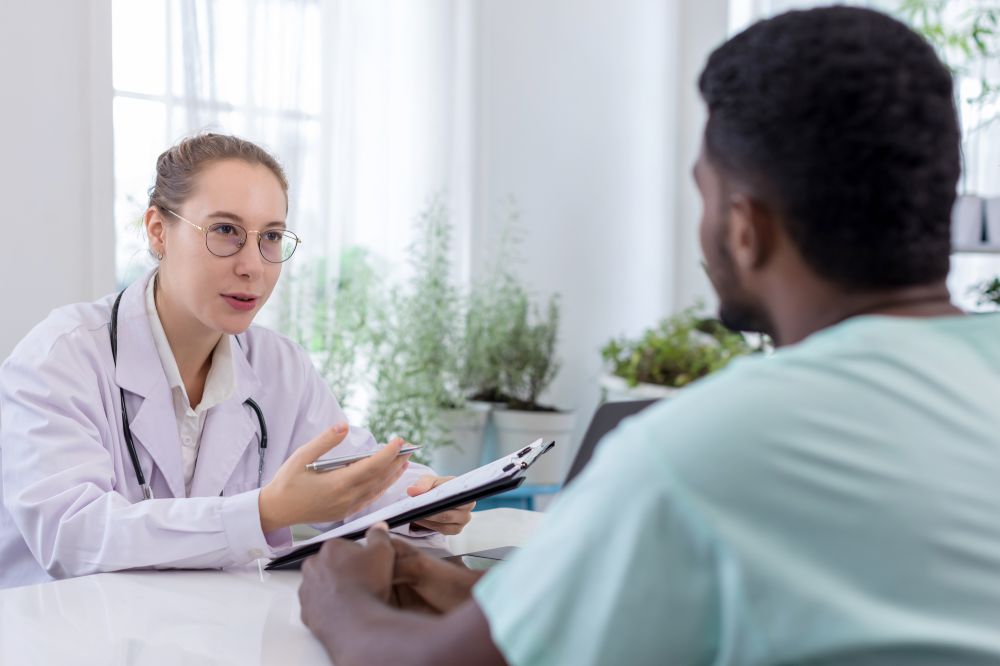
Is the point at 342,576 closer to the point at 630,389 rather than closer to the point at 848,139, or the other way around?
the point at 848,139

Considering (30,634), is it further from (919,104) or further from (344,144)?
(344,144)

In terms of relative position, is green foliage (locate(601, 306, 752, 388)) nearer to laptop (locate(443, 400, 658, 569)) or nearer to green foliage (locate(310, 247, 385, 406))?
green foliage (locate(310, 247, 385, 406))

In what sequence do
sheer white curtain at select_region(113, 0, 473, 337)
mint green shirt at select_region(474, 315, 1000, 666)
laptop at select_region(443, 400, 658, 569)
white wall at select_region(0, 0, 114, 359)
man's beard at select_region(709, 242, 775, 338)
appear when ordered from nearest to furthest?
mint green shirt at select_region(474, 315, 1000, 666)
man's beard at select_region(709, 242, 775, 338)
laptop at select_region(443, 400, 658, 569)
white wall at select_region(0, 0, 114, 359)
sheer white curtain at select_region(113, 0, 473, 337)

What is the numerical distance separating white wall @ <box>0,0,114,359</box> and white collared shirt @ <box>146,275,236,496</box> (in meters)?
0.94

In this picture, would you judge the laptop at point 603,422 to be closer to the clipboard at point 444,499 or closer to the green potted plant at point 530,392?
the clipboard at point 444,499

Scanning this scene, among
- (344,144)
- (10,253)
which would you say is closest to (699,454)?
(10,253)

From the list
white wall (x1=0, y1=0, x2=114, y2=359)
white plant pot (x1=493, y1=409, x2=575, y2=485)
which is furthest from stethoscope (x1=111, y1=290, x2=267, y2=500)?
white plant pot (x1=493, y1=409, x2=575, y2=485)

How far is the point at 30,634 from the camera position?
1159 mm

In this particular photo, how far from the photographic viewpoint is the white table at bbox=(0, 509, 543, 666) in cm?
110

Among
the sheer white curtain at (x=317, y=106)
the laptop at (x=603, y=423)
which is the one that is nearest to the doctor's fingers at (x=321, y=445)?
the laptop at (x=603, y=423)

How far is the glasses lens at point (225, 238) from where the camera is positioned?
6.21 feet

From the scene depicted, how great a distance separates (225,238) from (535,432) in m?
2.28

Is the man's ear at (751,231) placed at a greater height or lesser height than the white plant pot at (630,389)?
greater

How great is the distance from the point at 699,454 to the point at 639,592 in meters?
0.10
